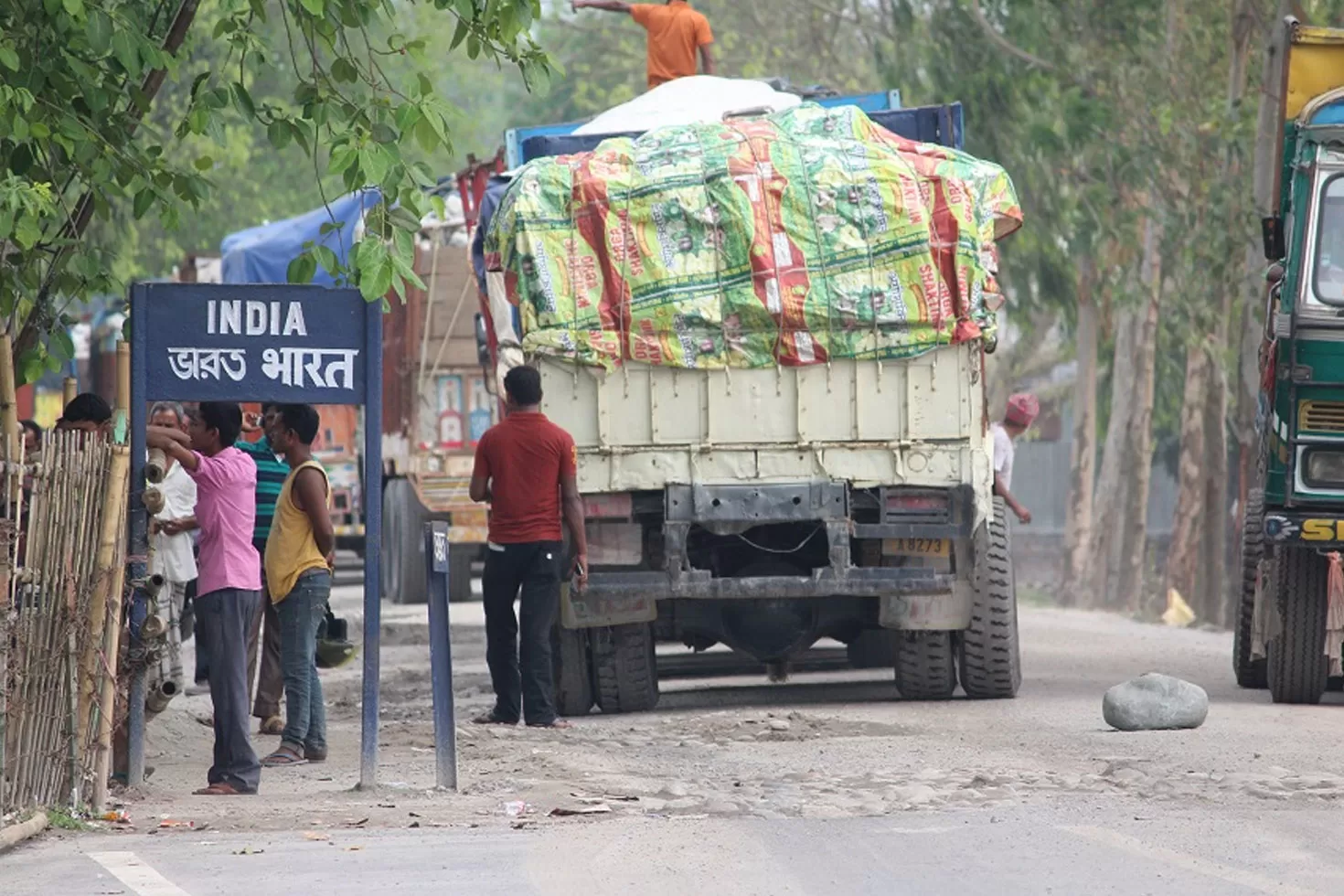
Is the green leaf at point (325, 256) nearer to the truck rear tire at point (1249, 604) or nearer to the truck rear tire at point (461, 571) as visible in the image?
the truck rear tire at point (1249, 604)

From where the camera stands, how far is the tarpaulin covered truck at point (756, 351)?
13.1 m

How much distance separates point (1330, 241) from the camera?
1345 centimetres

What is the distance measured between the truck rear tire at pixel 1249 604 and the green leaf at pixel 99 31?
7455 millimetres

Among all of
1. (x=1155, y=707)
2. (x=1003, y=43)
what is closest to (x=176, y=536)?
(x=1155, y=707)

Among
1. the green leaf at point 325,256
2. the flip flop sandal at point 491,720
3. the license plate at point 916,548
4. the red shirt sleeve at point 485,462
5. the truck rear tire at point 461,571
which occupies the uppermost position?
the green leaf at point 325,256

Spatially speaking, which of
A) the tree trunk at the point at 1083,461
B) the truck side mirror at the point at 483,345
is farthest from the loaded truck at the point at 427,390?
the tree trunk at the point at 1083,461

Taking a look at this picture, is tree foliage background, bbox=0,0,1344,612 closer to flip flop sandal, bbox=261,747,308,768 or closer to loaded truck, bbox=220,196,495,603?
loaded truck, bbox=220,196,495,603

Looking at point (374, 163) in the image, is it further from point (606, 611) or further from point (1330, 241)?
point (1330, 241)

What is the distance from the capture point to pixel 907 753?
441 inches

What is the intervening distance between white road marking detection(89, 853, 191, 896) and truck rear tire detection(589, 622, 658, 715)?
5.20 meters

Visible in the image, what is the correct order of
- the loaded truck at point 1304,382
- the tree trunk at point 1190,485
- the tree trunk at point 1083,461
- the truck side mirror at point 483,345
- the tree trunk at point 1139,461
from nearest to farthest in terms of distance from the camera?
the loaded truck at point 1304,382 → the truck side mirror at point 483,345 → the tree trunk at point 1190,485 → the tree trunk at point 1139,461 → the tree trunk at point 1083,461

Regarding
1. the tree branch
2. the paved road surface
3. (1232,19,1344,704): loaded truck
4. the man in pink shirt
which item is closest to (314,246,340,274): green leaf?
the man in pink shirt

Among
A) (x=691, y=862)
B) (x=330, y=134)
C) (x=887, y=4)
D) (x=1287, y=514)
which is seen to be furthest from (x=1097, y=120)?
(x=691, y=862)

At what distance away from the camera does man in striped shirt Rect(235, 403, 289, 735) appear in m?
12.6
